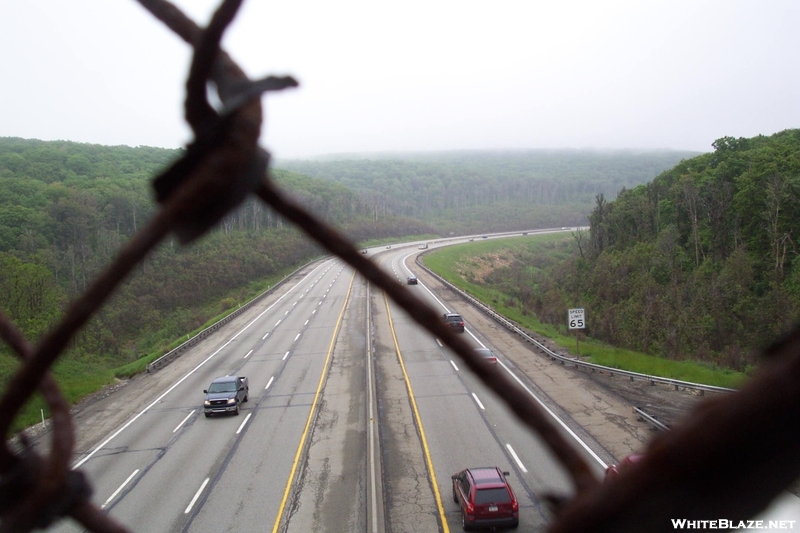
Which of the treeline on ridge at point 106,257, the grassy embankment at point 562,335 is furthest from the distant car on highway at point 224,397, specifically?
the grassy embankment at point 562,335

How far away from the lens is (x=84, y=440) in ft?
65.0

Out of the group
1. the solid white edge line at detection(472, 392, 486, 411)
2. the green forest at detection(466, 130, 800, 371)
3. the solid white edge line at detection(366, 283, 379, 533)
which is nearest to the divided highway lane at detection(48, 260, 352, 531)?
the solid white edge line at detection(366, 283, 379, 533)

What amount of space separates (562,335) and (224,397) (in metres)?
22.5

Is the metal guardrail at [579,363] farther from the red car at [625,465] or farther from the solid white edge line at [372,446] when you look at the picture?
the red car at [625,465]

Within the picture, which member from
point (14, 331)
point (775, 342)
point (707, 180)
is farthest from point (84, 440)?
point (707, 180)

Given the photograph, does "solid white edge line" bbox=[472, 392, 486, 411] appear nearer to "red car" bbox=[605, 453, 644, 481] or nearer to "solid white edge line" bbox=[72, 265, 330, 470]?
"solid white edge line" bbox=[72, 265, 330, 470]

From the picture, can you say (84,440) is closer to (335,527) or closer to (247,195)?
(335,527)

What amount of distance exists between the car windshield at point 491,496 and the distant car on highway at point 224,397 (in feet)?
40.3

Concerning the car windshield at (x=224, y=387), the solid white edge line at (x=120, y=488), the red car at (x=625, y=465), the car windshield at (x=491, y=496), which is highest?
the red car at (x=625, y=465)

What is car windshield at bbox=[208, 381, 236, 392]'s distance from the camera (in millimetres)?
22391

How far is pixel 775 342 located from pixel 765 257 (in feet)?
141

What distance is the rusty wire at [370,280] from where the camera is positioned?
737mm

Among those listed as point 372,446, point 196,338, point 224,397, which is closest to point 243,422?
point 224,397

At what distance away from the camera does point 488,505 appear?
12.4 meters
